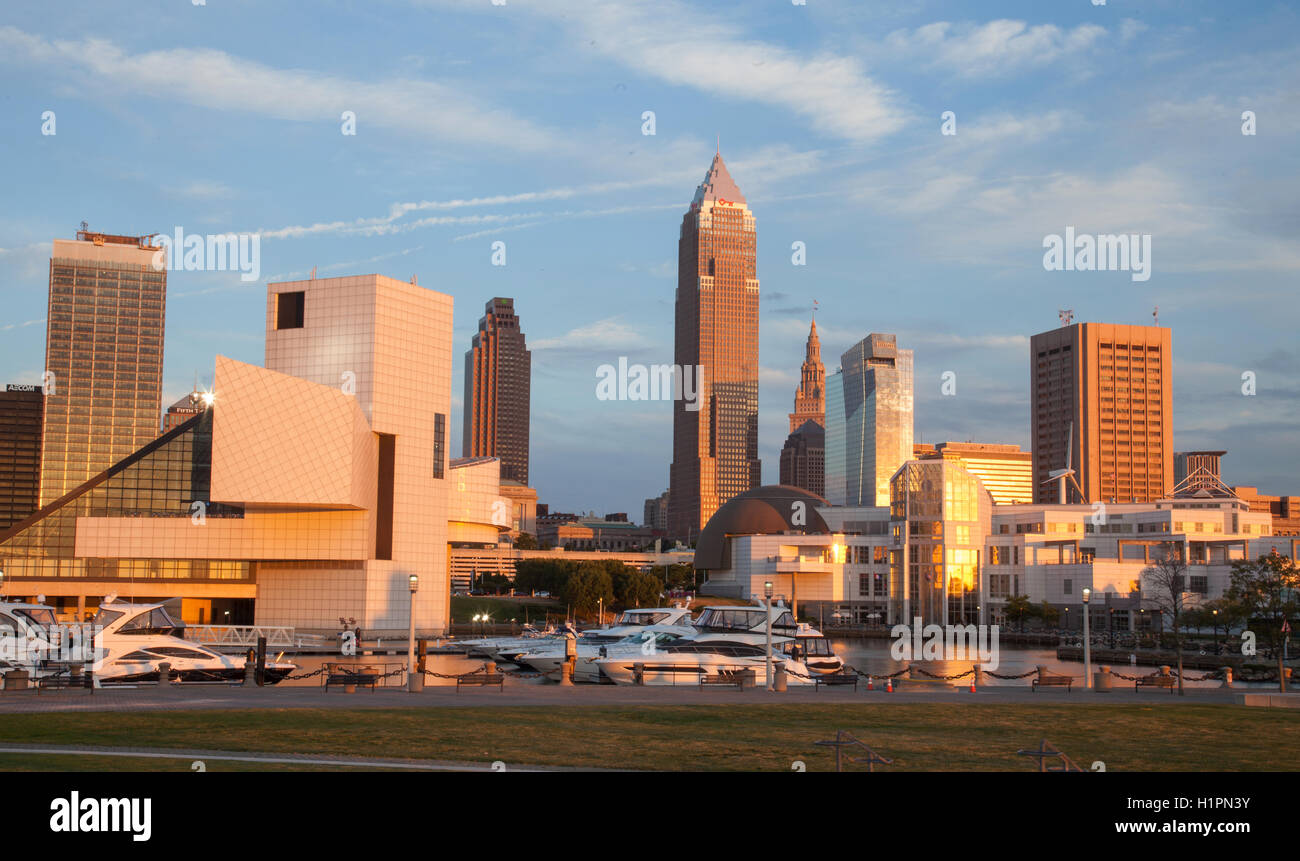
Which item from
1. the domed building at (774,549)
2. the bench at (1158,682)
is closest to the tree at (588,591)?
the domed building at (774,549)

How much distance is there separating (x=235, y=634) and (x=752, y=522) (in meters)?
106

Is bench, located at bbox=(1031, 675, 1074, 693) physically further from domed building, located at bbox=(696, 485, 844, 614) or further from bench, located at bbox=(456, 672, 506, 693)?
domed building, located at bbox=(696, 485, 844, 614)

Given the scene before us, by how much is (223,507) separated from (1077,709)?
7571 centimetres

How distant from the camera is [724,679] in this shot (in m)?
44.4

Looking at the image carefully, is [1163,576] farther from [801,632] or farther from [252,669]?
[252,669]

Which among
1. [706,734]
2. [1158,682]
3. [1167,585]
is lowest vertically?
[1158,682]

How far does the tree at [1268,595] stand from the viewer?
8225 centimetres

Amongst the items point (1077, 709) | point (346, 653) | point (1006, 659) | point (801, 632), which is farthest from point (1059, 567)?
point (1077, 709)

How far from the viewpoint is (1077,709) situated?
108ft

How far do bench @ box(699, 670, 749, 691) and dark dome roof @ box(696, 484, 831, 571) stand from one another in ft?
409

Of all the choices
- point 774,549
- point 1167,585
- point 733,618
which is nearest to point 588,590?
point 774,549

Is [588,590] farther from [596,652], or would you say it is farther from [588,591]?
[596,652]

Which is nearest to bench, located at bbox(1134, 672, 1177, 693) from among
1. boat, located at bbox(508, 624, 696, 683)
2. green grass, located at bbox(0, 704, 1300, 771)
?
green grass, located at bbox(0, 704, 1300, 771)

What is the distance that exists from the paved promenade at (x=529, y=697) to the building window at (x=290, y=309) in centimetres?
5966
